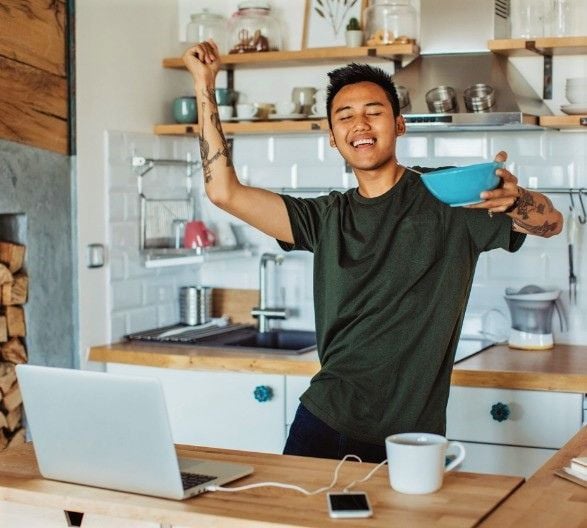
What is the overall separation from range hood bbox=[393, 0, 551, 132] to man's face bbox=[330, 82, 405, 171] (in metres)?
1.24

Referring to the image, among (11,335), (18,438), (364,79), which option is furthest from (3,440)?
(364,79)

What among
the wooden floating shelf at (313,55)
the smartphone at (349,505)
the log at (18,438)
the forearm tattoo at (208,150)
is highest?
the wooden floating shelf at (313,55)

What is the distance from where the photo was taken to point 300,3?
4.65 m

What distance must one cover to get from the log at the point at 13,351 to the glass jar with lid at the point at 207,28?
1.56 meters

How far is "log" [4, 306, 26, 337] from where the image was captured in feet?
12.2

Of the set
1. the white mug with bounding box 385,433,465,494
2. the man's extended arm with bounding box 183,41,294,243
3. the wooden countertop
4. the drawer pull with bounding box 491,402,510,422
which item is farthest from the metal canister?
the white mug with bounding box 385,433,465,494

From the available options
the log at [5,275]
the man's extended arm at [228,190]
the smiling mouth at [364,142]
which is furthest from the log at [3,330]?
the smiling mouth at [364,142]

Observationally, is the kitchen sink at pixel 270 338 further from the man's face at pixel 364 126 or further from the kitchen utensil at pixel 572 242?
the man's face at pixel 364 126

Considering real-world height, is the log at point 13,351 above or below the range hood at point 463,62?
below

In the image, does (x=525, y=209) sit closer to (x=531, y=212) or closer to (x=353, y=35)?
(x=531, y=212)

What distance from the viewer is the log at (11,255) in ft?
12.2

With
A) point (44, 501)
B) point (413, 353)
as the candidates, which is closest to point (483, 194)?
point (413, 353)

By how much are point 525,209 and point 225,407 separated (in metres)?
1.79

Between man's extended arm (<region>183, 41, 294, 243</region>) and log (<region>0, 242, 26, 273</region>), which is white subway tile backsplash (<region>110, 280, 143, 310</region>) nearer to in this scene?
log (<region>0, 242, 26, 273</region>)
